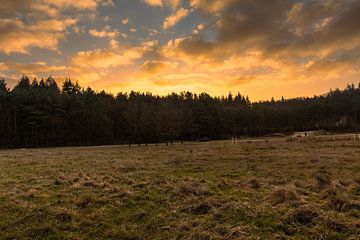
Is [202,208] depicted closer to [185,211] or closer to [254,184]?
[185,211]

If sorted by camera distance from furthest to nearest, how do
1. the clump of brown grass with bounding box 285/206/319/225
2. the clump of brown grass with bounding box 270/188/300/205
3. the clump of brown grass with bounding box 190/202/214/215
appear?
the clump of brown grass with bounding box 270/188/300/205, the clump of brown grass with bounding box 190/202/214/215, the clump of brown grass with bounding box 285/206/319/225

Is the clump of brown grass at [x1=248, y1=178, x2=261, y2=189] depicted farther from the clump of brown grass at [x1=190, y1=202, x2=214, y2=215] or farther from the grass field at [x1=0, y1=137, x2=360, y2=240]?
the clump of brown grass at [x1=190, y1=202, x2=214, y2=215]

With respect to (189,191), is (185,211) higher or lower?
lower

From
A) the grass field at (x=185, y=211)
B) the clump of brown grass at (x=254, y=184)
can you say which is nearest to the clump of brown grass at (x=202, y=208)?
the grass field at (x=185, y=211)

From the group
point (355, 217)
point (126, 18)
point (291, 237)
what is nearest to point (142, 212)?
point (291, 237)

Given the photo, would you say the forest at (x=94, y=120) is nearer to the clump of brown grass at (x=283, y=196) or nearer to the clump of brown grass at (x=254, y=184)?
the clump of brown grass at (x=254, y=184)

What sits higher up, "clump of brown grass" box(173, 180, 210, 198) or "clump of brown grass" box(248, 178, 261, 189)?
"clump of brown grass" box(173, 180, 210, 198)

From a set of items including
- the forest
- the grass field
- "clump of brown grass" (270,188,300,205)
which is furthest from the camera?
the forest

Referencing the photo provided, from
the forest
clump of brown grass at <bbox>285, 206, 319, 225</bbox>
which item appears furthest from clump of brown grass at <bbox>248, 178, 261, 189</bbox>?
the forest

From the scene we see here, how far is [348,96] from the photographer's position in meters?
140

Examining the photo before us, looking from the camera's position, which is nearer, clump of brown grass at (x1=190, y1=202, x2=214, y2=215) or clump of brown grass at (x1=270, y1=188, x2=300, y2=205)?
clump of brown grass at (x1=190, y1=202, x2=214, y2=215)

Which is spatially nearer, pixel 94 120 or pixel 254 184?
pixel 254 184

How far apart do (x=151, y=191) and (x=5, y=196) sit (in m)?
6.70

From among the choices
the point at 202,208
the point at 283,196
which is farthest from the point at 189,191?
the point at 283,196
